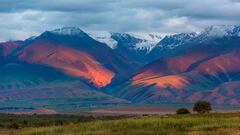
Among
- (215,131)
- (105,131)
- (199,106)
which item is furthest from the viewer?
(199,106)

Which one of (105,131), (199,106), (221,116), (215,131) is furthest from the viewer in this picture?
(199,106)

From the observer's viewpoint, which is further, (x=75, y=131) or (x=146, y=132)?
(x=75, y=131)

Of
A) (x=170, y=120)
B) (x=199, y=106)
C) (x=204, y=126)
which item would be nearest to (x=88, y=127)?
(x=170, y=120)

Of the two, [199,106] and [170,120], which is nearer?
[170,120]

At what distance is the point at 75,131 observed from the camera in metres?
100

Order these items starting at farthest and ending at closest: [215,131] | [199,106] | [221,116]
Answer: [199,106]
[221,116]
[215,131]

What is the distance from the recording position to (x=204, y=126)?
306 feet

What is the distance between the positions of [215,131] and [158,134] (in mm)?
7602

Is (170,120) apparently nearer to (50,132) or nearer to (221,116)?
(221,116)

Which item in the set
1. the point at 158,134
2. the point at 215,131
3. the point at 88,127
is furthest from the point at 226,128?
the point at 88,127

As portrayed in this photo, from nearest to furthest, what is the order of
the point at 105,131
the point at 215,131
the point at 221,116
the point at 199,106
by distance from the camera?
the point at 215,131, the point at 105,131, the point at 221,116, the point at 199,106

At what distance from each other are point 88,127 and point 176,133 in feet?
60.7

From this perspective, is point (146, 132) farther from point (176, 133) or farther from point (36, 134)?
point (36, 134)

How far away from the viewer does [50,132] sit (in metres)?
101
